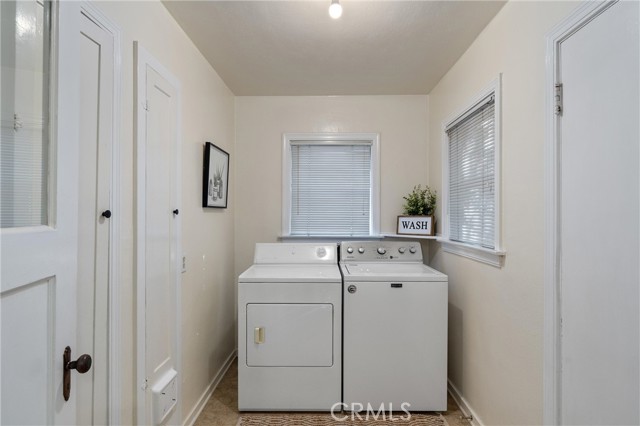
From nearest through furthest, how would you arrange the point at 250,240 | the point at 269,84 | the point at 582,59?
the point at 582,59 → the point at 269,84 → the point at 250,240

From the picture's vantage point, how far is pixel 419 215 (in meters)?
2.52

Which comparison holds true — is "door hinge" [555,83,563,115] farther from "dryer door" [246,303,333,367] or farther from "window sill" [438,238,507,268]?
"dryer door" [246,303,333,367]

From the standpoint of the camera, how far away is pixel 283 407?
1.87 m

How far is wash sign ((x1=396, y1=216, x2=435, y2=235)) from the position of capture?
2.45 m

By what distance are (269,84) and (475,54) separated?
1.57 meters

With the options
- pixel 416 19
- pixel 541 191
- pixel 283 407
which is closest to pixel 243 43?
pixel 416 19

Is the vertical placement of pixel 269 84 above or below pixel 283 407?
above

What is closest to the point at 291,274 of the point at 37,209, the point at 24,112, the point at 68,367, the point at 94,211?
the point at 94,211

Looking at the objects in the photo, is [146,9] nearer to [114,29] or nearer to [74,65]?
[114,29]

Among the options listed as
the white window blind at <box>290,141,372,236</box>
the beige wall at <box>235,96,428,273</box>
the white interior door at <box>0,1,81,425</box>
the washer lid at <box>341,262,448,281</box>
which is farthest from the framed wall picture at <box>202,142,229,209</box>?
the white interior door at <box>0,1,81,425</box>

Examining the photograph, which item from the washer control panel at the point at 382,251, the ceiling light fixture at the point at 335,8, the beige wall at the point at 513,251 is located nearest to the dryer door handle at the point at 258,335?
the washer control panel at the point at 382,251

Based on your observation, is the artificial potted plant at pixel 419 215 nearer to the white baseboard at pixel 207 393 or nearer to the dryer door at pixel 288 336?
the dryer door at pixel 288 336

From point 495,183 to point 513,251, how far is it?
1.25ft

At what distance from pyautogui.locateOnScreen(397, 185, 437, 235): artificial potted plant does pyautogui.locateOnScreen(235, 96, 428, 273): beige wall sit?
126mm
